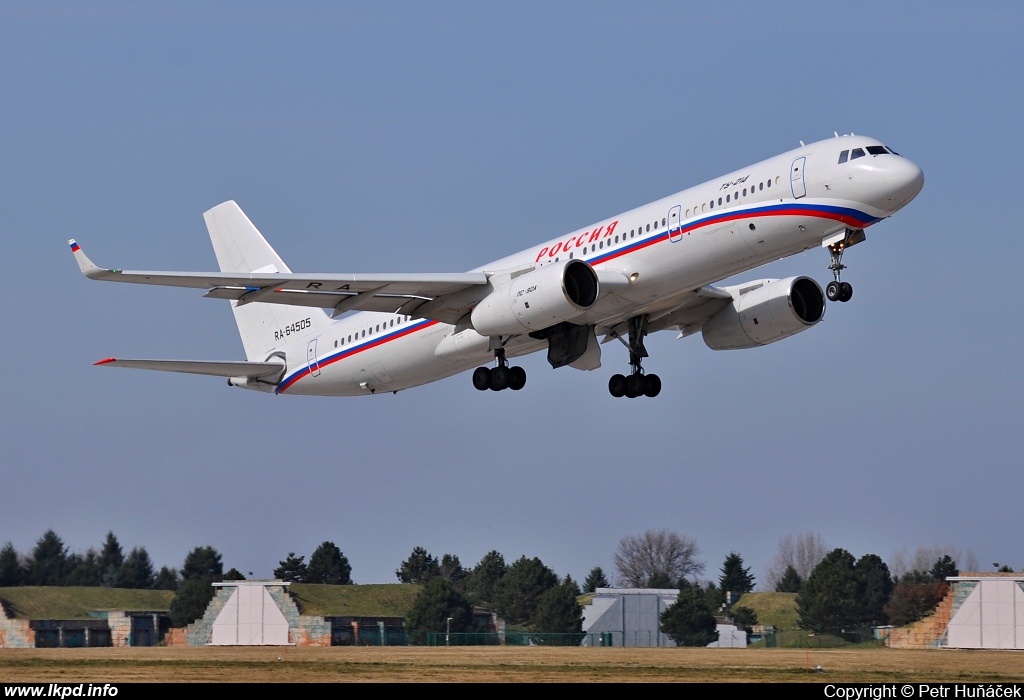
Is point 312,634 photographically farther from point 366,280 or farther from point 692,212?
point 692,212

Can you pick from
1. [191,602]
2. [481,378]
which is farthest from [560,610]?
[481,378]

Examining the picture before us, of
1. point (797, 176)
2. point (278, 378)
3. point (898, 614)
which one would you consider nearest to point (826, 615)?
point (898, 614)

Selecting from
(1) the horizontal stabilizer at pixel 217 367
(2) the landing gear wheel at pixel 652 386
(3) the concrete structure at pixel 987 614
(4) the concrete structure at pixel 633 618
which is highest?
(1) the horizontal stabilizer at pixel 217 367

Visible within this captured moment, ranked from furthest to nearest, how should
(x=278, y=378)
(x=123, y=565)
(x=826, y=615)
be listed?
(x=123, y=565) → (x=826, y=615) → (x=278, y=378)

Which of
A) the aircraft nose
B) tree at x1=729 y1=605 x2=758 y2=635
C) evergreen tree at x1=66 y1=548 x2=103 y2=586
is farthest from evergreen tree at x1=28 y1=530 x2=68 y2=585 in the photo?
the aircraft nose

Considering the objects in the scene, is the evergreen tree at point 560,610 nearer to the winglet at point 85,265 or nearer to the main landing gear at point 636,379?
the main landing gear at point 636,379

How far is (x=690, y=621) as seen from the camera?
57875mm

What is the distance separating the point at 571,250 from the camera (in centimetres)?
3669

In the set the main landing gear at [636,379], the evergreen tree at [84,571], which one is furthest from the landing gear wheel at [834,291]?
the evergreen tree at [84,571]

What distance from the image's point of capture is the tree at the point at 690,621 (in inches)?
2216

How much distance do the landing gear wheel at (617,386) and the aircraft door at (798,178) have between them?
10.5 meters

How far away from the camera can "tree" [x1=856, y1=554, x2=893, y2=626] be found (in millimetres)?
58938

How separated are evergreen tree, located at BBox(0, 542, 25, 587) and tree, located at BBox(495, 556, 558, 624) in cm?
2221

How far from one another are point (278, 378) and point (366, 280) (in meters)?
9.36
